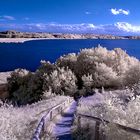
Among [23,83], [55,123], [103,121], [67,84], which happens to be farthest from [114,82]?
[103,121]

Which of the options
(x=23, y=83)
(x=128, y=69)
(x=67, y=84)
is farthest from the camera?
(x=23, y=83)

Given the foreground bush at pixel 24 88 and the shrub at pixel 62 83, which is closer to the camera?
the shrub at pixel 62 83

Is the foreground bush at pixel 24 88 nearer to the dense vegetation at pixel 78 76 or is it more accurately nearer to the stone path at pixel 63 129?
the dense vegetation at pixel 78 76

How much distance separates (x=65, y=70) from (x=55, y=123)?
62.7 ft

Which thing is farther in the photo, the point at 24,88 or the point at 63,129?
the point at 24,88

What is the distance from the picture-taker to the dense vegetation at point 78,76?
3253 centimetres

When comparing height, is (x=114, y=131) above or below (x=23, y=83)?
above

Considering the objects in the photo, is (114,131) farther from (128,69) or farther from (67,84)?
(128,69)

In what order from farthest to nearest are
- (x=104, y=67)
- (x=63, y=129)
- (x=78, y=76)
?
(x=78, y=76) → (x=104, y=67) → (x=63, y=129)

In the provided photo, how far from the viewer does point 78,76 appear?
35.7m

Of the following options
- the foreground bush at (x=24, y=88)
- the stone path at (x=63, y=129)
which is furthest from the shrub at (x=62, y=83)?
the stone path at (x=63, y=129)

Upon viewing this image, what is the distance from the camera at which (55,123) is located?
1702 centimetres

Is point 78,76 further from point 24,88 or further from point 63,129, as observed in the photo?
point 63,129

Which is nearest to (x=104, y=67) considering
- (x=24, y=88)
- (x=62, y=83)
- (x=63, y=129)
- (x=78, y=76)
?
(x=78, y=76)
